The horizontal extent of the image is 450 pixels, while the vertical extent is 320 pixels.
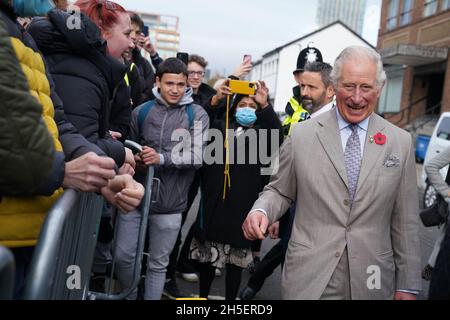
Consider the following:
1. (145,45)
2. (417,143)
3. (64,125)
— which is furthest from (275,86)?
(64,125)

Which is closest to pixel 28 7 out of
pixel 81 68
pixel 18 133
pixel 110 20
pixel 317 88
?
pixel 81 68

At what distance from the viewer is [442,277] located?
187 centimetres

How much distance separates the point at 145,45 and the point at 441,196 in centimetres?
354

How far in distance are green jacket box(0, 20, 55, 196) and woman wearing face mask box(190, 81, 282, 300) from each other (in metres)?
2.71

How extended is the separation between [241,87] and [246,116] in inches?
10.6

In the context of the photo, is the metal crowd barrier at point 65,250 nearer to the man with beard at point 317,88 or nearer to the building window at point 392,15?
the man with beard at point 317,88

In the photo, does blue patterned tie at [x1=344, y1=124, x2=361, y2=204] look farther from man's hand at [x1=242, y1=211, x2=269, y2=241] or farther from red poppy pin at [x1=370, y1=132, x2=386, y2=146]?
man's hand at [x1=242, y1=211, x2=269, y2=241]

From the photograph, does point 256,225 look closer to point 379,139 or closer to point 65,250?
point 379,139

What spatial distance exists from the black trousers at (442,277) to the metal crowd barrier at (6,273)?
5.14ft

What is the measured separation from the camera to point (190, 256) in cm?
418

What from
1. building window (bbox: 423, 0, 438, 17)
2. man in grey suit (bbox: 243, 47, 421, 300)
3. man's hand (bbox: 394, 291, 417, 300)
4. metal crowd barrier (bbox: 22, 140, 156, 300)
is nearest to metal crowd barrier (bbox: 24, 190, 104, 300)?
metal crowd barrier (bbox: 22, 140, 156, 300)

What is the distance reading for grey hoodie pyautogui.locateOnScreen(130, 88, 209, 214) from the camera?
12.7 ft

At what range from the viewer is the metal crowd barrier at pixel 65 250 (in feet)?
4.38
